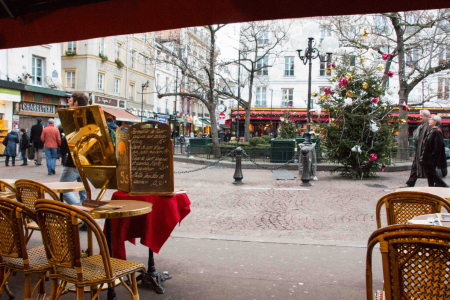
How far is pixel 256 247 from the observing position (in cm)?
489

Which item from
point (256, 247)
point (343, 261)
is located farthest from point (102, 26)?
point (343, 261)

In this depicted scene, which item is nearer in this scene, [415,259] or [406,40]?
[415,259]

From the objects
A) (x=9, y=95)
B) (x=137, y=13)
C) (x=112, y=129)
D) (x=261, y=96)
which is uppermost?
(x=261, y=96)

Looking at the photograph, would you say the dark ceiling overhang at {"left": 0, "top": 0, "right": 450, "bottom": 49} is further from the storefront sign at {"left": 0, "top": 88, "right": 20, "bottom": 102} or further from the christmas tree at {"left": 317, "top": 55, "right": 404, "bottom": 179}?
the storefront sign at {"left": 0, "top": 88, "right": 20, "bottom": 102}

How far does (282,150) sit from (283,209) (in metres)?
9.61

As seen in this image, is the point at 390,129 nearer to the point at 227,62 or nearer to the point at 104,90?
the point at 227,62

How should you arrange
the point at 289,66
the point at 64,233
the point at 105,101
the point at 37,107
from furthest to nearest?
the point at 289,66 < the point at 105,101 < the point at 37,107 < the point at 64,233

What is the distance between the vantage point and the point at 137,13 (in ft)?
13.0

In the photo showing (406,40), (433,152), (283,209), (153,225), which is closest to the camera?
(153,225)

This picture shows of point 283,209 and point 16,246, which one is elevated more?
point 16,246

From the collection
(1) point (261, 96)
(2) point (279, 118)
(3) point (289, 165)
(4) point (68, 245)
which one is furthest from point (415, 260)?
(1) point (261, 96)

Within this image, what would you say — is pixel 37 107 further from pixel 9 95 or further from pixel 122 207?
pixel 122 207

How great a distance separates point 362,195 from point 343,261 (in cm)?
532

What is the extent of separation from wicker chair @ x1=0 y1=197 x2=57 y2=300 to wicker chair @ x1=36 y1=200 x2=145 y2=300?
0.52ft
